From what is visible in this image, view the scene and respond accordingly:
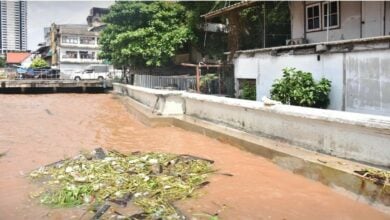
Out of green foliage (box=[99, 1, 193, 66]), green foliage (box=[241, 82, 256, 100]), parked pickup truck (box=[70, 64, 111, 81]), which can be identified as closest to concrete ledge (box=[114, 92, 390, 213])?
green foliage (box=[241, 82, 256, 100])

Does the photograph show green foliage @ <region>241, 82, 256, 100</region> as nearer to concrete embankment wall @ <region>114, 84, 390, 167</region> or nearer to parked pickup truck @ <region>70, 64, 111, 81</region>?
concrete embankment wall @ <region>114, 84, 390, 167</region>

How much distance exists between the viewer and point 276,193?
657cm

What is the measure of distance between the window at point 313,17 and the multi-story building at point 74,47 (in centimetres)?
5234

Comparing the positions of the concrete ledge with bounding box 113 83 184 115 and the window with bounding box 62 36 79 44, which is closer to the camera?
the concrete ledge with bounding box 113 83 184 115

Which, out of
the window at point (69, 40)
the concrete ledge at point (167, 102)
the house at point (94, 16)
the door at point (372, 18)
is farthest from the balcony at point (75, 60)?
the door at point (372, 18)

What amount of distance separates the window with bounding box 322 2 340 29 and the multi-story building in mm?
53209

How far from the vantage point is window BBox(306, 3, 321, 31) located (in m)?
15.2

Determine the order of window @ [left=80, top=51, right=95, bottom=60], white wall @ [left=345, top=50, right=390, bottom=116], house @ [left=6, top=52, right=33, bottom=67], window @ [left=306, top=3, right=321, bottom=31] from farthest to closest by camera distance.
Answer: house @ [left=6, top=52, right=33, bottom=67]
window @ [left=80, top=51, right=95, bottom=60]
window @ [left=306, top=3, right=321, bottom=31]
white wall @ [left=345, top=50, right=390, bottom=116]

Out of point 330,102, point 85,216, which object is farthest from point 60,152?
point 330,102

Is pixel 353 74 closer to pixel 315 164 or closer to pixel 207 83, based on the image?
pixel 315 164

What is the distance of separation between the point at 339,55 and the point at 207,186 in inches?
229

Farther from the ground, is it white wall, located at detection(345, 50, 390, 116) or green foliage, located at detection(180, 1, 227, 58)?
green foliage, located at detection(180, 1, 227, 58)

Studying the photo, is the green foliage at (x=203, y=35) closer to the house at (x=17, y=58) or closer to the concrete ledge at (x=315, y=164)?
the concrete ledge at (x=315, y=164)

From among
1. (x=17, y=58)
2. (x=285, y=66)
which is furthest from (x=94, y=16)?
(x=285, y=66)
